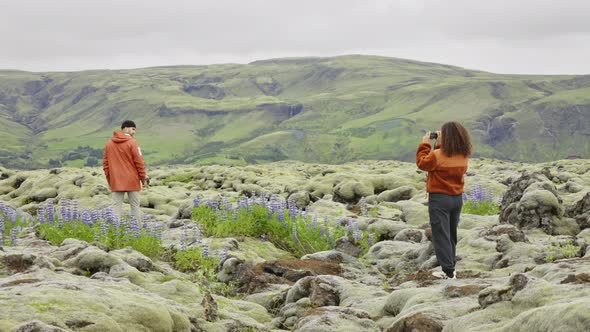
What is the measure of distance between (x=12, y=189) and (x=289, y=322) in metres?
41.6

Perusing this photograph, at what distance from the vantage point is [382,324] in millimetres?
10641

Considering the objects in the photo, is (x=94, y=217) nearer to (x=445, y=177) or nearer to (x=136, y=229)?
(x=136, y=229)

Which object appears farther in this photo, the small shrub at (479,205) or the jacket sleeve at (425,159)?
the small shrub at (479,205)

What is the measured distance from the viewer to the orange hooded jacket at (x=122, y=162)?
868 inches

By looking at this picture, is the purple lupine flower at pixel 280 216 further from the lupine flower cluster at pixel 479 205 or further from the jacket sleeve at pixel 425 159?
the jacket sleeve at pixel 425 159

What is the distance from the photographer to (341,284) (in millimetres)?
13477

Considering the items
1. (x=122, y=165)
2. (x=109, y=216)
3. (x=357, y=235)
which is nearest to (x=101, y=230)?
(x=109, y=216)

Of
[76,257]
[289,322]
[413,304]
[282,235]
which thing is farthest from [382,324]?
[282,235]

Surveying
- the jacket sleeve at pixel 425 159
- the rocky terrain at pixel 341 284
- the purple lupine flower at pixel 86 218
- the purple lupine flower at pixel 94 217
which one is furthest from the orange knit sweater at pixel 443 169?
the purple lupine flower at pixel 94 217

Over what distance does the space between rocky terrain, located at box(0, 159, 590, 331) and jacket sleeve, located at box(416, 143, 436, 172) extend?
2.64 m

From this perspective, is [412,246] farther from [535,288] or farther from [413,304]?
[535,288]

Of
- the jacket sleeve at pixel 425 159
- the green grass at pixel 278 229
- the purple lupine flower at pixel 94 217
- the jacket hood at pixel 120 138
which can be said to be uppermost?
the jacket sleeve at pixel 425 159

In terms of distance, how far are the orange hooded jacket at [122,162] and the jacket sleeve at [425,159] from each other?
11.6m

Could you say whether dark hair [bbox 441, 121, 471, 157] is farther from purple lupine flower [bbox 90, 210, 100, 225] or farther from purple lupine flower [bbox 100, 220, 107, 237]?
purple lupine flower [bbox 90, 210, 100, 225]
